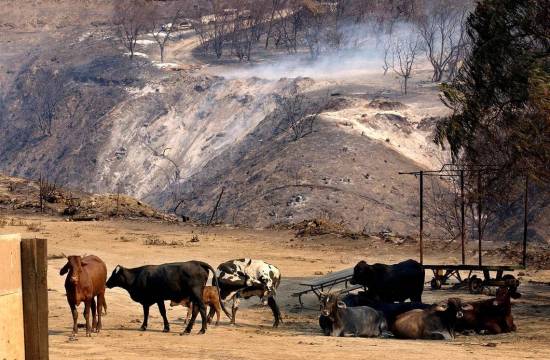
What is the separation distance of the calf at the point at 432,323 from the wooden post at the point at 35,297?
1190cm

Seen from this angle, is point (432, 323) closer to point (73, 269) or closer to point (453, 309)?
point (453, 309)

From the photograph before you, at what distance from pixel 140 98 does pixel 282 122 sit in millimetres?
20111

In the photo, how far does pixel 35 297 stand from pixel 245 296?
13262 millimetres

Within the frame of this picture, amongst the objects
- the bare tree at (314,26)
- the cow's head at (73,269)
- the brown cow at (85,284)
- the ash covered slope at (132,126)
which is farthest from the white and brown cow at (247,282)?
the bare tree at (314,26)

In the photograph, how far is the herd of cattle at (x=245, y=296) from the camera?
1934 cm

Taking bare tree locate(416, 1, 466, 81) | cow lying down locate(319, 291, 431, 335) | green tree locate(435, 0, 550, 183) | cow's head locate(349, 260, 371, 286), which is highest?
bare tree locate(416, 1, 466, 81)

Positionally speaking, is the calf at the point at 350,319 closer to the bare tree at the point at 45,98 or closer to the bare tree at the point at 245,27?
the bare tree at the point at 45,98

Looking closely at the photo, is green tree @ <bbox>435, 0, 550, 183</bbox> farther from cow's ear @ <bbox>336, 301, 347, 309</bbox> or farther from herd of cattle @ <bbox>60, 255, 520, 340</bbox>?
cow's ear @ <bbox>336, 301, 347, 309</bbox>

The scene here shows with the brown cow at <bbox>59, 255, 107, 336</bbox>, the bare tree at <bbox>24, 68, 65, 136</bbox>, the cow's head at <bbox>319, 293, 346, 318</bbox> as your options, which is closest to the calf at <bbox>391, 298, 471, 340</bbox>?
the cow's head at <bbox>319, 293, 346, 318</bbox>

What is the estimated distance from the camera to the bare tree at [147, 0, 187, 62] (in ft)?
361

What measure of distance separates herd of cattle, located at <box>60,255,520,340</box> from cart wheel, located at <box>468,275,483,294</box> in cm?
480

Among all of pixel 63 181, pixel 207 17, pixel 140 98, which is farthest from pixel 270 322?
pixel 207 17

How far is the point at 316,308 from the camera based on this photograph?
2553cm

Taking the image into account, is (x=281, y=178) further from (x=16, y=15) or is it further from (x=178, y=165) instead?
(x=16, y=15)
